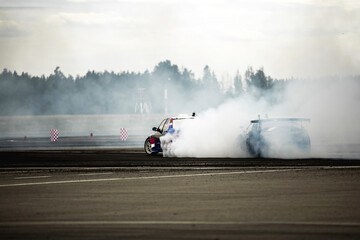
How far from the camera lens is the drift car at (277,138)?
27.2 m

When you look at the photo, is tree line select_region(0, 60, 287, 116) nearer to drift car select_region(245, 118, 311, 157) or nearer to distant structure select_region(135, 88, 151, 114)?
distant structure select_region(135, 88, 151, 114)

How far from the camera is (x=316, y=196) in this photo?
531 inches

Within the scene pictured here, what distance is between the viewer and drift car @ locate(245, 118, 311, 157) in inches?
1069

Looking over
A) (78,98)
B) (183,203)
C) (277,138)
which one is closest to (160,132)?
(277,138)

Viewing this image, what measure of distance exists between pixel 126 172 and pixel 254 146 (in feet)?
27.5

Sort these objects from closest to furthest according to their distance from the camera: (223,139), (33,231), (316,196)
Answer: (33,231), (316,196), (223,139)

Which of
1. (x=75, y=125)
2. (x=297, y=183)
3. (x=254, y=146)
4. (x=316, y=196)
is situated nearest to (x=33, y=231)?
(x=316, y=196)

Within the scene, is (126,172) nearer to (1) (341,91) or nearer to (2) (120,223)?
(2) (120,223)

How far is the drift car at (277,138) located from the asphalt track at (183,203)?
564 centimetres

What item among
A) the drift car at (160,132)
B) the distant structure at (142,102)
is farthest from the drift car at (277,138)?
the distant structure at (142,102)

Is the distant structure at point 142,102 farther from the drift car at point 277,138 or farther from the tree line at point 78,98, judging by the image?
the drift car at point 277,138

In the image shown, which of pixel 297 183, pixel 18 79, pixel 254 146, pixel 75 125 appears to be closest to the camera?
pixel 297 183

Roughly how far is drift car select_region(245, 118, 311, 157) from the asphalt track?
A: 18.5ft

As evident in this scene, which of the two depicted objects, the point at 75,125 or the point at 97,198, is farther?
the point at 75,125
